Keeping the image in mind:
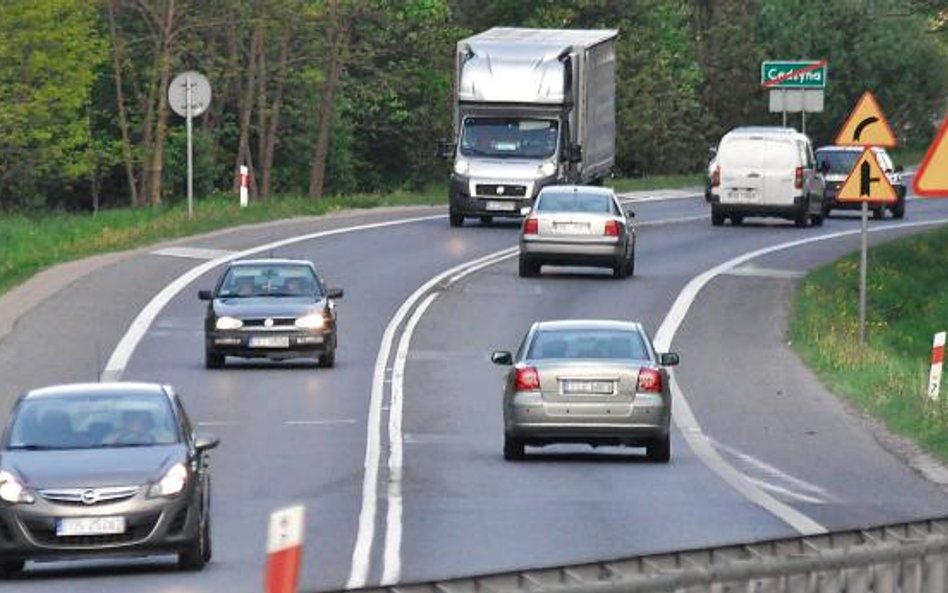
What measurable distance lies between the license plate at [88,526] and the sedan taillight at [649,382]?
29.9ft

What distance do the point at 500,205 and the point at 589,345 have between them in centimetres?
3093

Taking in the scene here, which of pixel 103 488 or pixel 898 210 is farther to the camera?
pixel 898 210

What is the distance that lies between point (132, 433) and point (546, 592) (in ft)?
36.7

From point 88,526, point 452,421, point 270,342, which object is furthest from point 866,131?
point 88,526

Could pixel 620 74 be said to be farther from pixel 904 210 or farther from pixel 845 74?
pixel 904 210

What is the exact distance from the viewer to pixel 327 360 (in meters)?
37.0

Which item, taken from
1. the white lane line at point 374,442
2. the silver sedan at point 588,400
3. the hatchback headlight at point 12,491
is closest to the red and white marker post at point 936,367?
the silver sedan at point 588,400

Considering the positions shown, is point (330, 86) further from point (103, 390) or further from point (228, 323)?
point (103, 390)

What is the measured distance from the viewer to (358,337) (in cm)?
4075

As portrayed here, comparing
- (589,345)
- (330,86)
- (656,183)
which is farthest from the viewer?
(330,86)

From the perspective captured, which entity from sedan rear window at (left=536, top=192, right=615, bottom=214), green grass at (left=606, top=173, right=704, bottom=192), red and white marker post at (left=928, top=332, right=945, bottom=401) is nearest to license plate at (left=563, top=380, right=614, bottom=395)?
red and white marker post at (left=928, top=332, right=945, bottom=401)

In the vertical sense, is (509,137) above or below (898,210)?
above

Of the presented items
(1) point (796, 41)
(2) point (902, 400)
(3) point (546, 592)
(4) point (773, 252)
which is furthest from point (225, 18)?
(3) point (546, 592)

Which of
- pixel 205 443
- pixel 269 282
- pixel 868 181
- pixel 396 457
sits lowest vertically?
pixel 396 457
